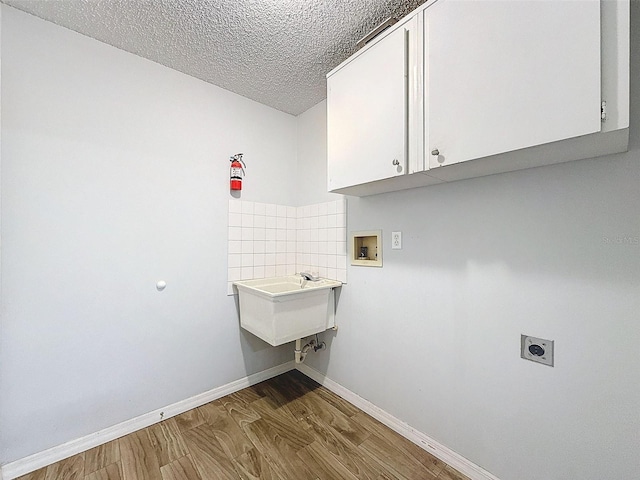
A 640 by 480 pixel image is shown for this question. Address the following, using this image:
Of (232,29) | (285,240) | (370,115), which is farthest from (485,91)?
(285,240)

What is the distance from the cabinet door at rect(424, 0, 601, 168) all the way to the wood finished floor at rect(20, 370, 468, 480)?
1.57 metres

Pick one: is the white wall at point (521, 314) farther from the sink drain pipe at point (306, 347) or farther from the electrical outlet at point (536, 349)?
the sink drain pipe at point (306, 347)

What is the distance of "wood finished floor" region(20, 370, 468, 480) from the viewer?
54.7 inches

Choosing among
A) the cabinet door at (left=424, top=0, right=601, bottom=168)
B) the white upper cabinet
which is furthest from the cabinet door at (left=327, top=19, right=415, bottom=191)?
the cabinet door at (left=424, top=0, right=601, bottom=168)

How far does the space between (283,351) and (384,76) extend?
2218 mm

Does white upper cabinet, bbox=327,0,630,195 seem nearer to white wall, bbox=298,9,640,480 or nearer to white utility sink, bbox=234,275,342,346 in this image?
white wall, bbox=298,9,640,480

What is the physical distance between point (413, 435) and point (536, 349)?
0.89m

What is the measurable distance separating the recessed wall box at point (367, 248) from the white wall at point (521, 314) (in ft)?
0.24

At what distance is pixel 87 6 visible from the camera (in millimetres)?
1350

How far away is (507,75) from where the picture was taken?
3.19 ft

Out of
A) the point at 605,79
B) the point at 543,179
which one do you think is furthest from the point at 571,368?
the point at 605,79

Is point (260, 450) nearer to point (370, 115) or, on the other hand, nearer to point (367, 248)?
point (367, 248)

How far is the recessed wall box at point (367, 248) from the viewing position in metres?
1.82

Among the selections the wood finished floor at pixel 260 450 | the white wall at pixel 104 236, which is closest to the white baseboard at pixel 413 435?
the wood finished floor at pixel 260 450
